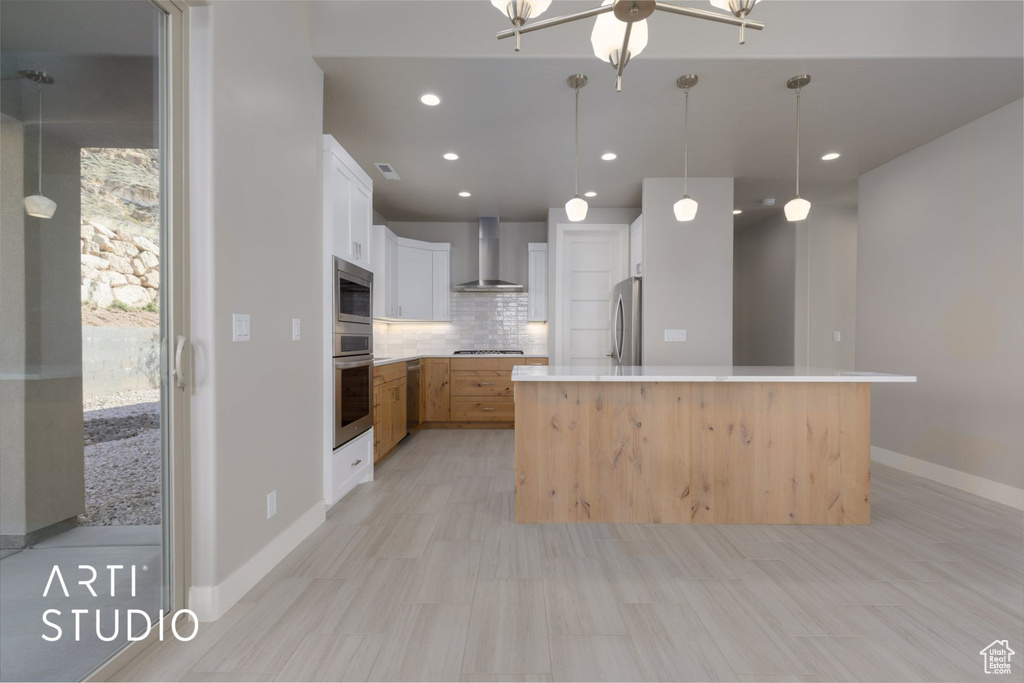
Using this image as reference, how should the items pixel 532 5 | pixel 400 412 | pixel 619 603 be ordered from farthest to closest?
pixel 400 412 → pixel 619 603 → pixel 532 5

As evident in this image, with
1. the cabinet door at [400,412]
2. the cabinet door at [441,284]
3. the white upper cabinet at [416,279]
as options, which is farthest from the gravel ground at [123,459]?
the cabinet door at [441,284]

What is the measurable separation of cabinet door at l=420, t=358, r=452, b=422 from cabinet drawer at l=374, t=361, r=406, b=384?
30.8 inches

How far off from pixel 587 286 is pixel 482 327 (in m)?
1.48

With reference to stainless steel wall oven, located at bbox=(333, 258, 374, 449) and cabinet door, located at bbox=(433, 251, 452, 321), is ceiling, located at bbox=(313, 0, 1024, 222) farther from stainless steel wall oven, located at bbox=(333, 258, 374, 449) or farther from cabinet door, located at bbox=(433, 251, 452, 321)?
cabinet door, located at bbox=(433, 251, 452, 321)

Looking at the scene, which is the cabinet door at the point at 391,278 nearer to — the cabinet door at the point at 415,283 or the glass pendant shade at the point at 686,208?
the cabinet door at the point at 415,283

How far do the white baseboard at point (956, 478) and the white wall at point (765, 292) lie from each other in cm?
198

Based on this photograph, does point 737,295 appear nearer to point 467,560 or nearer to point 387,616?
point 467,560

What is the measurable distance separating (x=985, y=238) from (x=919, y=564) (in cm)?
240

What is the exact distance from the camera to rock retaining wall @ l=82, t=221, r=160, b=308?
4.45 ft

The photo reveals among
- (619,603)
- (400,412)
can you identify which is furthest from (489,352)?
(619,603)

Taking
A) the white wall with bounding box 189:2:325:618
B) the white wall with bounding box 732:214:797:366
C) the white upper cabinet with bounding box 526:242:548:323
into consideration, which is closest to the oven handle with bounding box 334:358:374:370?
the white wall with bounding box 189:2:325:618

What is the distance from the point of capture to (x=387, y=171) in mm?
4258

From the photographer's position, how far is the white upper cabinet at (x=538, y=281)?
227 inches

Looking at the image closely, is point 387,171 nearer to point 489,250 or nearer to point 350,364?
point 489,250
